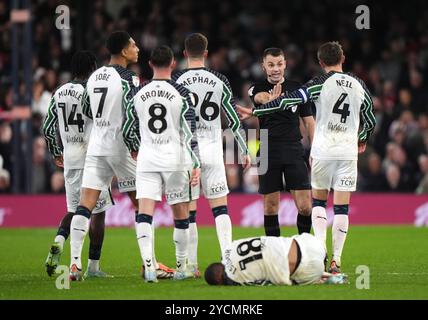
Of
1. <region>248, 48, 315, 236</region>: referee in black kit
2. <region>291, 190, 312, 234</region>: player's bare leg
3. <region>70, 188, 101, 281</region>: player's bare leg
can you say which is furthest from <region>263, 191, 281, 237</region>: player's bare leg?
<region>70, 188, 101, 281</region>: player's bare leg

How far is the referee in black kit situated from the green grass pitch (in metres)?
1.01

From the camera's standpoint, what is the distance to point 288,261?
10.2m

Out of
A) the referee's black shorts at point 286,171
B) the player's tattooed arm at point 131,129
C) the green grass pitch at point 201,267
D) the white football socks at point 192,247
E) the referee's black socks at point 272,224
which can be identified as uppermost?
the player's tattooed arm at point 131,129

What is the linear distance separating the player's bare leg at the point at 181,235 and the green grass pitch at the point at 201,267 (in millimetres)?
269

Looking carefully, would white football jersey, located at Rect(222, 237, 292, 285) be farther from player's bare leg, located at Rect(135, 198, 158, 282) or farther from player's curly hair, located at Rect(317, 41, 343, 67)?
player's curly hair, located at Rect(317, 41, 343, 67)

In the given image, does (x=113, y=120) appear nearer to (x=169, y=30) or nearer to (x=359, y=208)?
(x=359, y=208)

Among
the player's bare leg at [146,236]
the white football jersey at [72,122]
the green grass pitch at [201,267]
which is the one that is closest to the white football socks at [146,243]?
the player's bare leg at [146,236]

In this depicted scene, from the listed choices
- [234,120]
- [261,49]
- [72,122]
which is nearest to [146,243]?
[234,120]

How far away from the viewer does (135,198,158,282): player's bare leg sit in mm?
10820

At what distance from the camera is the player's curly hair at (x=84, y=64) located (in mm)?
12148

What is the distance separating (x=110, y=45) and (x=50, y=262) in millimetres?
2473

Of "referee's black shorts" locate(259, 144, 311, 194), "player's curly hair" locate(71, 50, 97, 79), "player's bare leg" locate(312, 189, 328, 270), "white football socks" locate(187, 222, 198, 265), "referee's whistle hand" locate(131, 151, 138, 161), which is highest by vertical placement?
"player's curly hair" locate(71, 50, 97, 79)

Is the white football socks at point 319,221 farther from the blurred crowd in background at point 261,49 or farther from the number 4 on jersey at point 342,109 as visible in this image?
the blurred crowd in background at point 261,49

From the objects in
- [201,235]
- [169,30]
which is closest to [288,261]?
[201,235]
